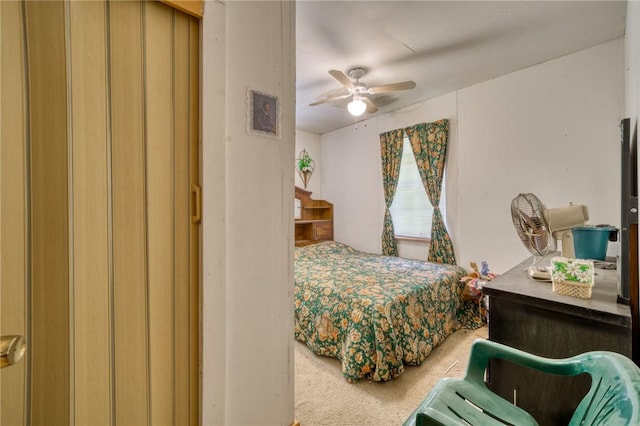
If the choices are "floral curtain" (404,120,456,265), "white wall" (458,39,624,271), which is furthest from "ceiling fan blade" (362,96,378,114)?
"white wall" (458,39,624,271)

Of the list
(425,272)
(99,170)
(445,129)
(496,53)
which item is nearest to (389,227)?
(425,272)

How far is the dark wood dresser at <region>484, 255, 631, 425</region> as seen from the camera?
96cm

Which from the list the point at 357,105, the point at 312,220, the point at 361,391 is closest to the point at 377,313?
the point at 361,391

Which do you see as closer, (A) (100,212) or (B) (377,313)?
(A) (100,212)

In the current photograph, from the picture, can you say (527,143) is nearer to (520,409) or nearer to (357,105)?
(357,105)

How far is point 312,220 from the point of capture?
14.9 ft

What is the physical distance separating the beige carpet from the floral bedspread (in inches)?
2.7

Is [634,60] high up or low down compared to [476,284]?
up

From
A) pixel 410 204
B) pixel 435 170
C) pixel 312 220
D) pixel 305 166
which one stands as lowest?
pixel 312 220

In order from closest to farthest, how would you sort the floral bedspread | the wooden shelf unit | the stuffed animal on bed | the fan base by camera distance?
the fan base, the floral bedspread, the stuffed animal on bed, the wooden shelf unit

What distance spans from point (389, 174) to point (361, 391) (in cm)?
274

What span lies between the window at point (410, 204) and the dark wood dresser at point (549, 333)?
7.77 ft

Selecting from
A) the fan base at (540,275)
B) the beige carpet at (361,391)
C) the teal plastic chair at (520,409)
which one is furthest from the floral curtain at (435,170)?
the teal plastic chair at (520,409)

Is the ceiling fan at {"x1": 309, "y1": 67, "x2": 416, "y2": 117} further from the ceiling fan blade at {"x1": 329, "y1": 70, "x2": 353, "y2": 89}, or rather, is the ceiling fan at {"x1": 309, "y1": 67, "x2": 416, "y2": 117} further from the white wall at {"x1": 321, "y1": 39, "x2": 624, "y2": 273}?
the white wall at {"x1": 321, "y1": 39, "x2": 624, "y2": 273}
